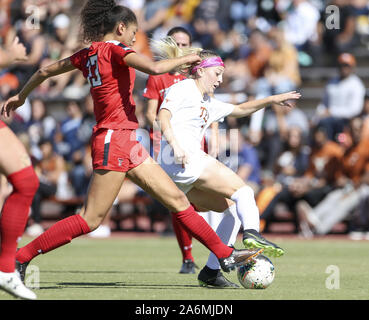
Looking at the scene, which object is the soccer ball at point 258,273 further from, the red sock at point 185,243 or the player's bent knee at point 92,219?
the red sock at point 185,243

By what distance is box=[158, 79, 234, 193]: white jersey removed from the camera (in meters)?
7.27

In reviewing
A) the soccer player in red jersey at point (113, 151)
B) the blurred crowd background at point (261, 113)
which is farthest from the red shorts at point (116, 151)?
the blurred crowd background at point (261, 113)

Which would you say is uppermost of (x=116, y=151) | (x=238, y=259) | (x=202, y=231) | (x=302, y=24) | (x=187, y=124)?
(x=302, y=24)

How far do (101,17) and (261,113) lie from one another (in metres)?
9.83

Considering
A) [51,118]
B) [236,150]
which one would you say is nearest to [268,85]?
[236,150]

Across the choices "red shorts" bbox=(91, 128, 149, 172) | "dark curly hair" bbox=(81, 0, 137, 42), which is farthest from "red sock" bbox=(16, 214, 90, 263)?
"dark curly hair" bbox=(81, 0, 137, 42)

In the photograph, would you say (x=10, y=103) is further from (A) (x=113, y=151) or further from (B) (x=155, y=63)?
(B) (x=155, y=63)

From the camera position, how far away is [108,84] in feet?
22.6

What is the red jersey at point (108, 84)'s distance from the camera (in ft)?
22.4

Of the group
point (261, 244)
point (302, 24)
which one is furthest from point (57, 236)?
point (302, 24)

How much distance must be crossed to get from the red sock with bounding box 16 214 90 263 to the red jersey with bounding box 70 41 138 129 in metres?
0.85

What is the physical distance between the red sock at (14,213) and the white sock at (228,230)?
208 cm

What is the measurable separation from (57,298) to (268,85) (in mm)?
11248

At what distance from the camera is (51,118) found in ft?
59.5
